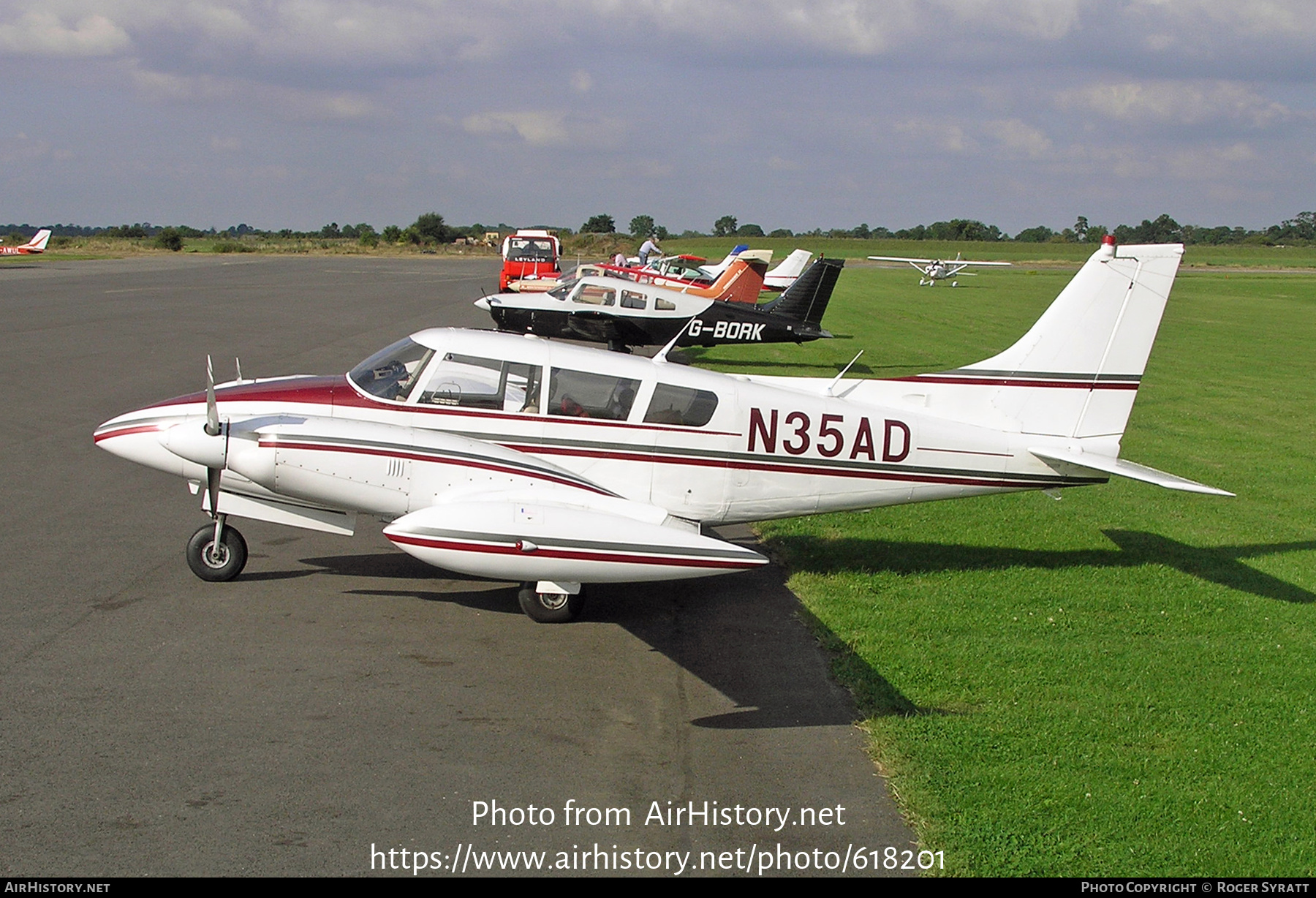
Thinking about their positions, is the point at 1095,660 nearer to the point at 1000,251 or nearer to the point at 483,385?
the point at 483,385

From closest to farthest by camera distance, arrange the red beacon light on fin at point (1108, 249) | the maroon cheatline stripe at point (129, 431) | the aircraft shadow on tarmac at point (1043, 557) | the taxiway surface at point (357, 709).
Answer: the taxiway surface at point (357, 709) < the maroon cheatline stripe at point (129, 431) < the red beacon light on fin at point (1108, 249) < the aircraft shadow on tarmac at point (1043, 557)

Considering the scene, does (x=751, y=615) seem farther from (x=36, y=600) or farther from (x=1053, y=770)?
(x=36, y=600)

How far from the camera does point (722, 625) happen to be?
27.7 feet

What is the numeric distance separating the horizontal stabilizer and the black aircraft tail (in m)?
16.8

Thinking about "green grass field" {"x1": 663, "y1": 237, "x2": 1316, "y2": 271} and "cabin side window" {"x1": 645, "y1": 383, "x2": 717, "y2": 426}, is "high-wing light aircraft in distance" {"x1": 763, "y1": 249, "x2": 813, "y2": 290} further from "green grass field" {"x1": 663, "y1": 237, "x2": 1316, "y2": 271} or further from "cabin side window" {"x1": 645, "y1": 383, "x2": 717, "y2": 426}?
"green grass field" {"x1": 663, "y1": 237, "x2": 1316, "y2": 271}

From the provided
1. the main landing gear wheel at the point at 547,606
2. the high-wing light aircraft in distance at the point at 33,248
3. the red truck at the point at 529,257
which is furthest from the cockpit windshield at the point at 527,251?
the high-wing light aircraft in distance at the point at 33,248

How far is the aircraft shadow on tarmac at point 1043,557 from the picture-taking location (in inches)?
392

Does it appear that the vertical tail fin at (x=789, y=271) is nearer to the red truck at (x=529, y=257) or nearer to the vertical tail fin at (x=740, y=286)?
the red truck at (x=529, y=257)

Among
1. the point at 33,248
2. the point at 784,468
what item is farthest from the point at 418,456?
the point at 33,248

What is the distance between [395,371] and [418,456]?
1186 millimetres

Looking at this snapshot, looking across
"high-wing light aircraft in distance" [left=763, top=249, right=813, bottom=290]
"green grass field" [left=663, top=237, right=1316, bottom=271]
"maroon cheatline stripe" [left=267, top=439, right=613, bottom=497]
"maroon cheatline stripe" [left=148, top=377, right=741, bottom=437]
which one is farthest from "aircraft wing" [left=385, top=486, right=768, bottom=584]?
"green grass field" [left=663, top=237, right=1316, bottom=271]

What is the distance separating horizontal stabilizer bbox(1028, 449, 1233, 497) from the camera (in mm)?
8891

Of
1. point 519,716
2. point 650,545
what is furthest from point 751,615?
point 519,716

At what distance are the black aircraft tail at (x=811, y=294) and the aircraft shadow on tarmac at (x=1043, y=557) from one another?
50.5 feet
